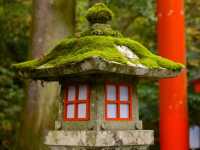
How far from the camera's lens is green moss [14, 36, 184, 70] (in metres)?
3.35

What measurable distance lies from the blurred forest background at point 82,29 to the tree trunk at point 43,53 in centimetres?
163

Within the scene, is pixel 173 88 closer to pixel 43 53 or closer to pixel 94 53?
pixel 43 53

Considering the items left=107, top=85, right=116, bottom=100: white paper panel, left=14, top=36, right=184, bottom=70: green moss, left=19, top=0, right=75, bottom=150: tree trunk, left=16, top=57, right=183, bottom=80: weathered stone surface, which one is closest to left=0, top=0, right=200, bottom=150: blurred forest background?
left=19, top=0, right=75, bottom=150: tree trunk

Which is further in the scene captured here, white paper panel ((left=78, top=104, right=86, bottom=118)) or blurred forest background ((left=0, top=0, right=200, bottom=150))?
blurred forest background ((left=0, top=0, right=200, bottom=150))

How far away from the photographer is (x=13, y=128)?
9.64m

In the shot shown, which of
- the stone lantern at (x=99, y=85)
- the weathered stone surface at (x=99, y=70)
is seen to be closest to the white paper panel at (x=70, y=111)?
the stone lantern at (x=99, y=85)

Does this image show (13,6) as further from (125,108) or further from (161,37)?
(125,108)

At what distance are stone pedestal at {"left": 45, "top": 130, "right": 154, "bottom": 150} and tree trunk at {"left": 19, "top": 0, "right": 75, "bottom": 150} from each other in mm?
2078

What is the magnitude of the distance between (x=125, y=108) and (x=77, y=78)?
52 centimetres

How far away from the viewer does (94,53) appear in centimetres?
324

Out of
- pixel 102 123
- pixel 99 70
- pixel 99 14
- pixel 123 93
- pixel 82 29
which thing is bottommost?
pixel 102 123

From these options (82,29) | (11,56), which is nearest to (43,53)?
(82,29)

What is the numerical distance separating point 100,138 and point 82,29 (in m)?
6.26

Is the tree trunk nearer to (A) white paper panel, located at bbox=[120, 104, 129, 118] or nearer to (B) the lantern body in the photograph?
(B) the lantern body
